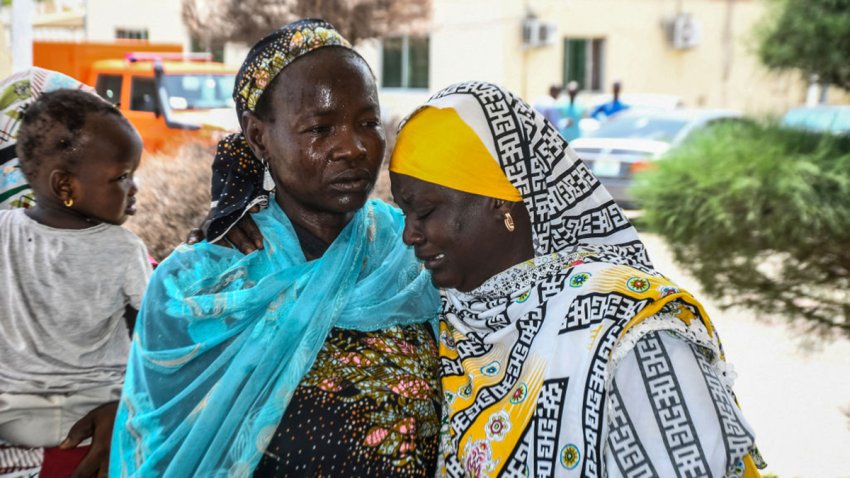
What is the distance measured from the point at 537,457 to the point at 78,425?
129 centimetres

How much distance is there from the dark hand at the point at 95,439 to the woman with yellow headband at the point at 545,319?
3.16ft

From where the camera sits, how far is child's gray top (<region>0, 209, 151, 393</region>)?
240 centimetres

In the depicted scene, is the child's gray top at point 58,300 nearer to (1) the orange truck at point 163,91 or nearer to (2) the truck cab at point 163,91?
(1) the orange truck at point 163,91

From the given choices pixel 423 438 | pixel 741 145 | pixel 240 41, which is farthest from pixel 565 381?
pixel 240 41

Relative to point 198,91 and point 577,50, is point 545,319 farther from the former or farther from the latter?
point 577,50

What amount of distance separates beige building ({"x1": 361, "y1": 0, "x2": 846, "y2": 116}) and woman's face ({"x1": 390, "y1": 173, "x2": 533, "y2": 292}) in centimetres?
1649

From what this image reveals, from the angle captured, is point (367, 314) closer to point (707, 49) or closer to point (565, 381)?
point (565, 381)

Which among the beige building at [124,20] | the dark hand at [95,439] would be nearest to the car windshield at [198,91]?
the beige building at [124,20]

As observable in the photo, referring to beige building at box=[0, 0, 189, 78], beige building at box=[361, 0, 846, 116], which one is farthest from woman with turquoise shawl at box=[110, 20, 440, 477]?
A: beige building at box=[0, 0, 189, 78]

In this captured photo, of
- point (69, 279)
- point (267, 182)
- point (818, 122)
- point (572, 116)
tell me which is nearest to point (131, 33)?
point (572, 116)

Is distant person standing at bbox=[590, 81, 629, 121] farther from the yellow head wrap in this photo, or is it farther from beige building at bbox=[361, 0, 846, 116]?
the yellow head wrap

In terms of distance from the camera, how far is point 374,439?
6.66 ft

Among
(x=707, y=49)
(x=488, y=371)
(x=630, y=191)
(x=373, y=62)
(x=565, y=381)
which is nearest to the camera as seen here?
(x=565, y=381)

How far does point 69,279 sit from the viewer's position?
242 cm
